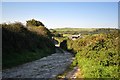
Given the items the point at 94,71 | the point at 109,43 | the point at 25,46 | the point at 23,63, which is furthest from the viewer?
the point at 25,46

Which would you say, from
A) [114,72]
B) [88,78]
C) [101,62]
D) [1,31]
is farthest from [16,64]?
[114,72]

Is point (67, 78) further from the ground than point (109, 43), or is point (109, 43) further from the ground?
point (109, 43)

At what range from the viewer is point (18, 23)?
51.0 m

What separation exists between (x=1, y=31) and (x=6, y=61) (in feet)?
21.7

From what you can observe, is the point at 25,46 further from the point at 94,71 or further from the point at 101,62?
the point at 94,71

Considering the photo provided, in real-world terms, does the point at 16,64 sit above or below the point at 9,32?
below

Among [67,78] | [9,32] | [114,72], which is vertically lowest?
[67,78]

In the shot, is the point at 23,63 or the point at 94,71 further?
the point at 23,63

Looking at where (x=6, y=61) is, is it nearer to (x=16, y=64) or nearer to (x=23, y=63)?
(x=16, y=64)

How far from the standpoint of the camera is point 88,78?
774 inches

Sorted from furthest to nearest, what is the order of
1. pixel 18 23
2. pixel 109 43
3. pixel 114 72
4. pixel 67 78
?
1. pixel 18 23
2. pixel 109 43
3. pixel 67 78
4. pixel 114 72

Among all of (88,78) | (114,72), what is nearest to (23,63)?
(88,78)

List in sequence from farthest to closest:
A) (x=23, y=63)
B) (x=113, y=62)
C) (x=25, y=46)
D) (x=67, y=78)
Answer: (x=25, y=46)
(x=23, y=63)
(x=67, y=78)
(x=113, y=62)

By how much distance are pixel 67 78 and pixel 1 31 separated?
54.2 ft
